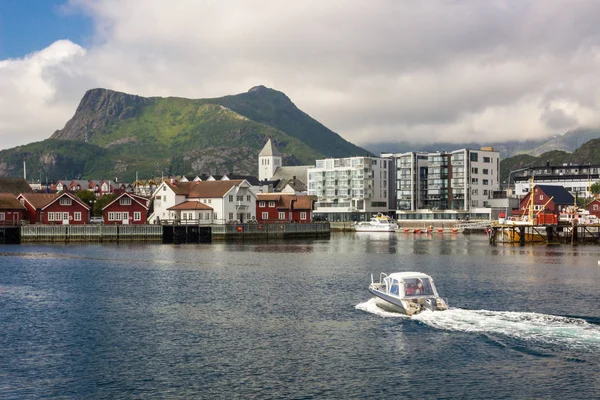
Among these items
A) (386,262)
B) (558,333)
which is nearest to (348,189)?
(386,262)

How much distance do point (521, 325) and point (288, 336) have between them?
14268mm

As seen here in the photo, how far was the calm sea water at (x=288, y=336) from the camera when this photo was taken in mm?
29469

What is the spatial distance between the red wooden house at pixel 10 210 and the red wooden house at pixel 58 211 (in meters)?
1.71

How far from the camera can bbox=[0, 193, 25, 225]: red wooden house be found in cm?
12562

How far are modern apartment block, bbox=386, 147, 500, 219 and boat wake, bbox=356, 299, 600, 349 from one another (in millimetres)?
143377

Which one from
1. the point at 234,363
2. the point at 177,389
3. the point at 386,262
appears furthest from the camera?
the point at 386,262

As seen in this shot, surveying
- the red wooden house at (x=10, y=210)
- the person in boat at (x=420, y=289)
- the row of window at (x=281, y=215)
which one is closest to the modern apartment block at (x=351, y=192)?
the row of window at (x=281, y=215)

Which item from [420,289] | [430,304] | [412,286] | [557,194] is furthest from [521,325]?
[557,194]

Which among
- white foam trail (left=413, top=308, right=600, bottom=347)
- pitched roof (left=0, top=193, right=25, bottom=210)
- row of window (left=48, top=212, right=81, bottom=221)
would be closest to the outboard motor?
white foam trail (left=413, top=308, right=600, bottom=347)

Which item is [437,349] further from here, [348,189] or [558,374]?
[348,189]

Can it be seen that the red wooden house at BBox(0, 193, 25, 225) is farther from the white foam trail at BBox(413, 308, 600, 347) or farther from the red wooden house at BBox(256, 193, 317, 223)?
the white foam trail at BBox(413, 308, 600, 347)

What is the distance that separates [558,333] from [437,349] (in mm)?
7947

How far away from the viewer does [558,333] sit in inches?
1474

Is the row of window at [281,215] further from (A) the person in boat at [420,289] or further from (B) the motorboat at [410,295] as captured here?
(A) the person in boat at [420,289]
